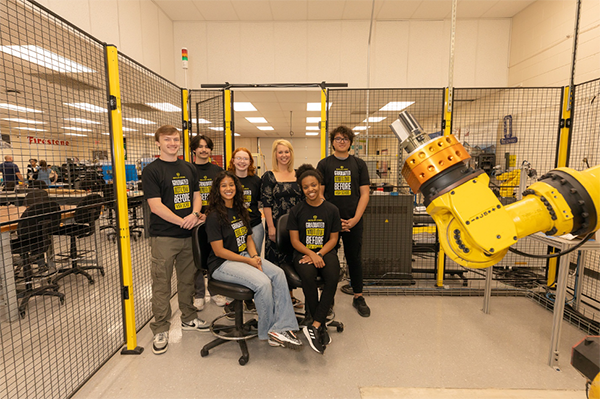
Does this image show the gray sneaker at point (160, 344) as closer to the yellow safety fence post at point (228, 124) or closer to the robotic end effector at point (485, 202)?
the yellow safety fence post at point (228, 124)

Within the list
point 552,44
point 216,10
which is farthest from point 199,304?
point 552,44

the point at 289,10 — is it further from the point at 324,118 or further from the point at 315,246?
the point at 315,246

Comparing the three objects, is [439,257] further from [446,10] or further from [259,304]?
[446,10]

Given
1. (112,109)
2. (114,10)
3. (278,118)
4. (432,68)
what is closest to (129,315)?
(112,109)

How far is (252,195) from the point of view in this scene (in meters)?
2.85

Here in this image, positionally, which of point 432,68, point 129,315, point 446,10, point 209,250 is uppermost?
point 446,10

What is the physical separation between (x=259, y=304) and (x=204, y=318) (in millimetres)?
997

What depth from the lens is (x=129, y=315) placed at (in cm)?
228

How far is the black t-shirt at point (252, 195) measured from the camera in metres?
2.83

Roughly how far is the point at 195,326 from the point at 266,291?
3.09ft

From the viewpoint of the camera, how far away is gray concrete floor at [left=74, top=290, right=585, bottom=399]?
1958 mm

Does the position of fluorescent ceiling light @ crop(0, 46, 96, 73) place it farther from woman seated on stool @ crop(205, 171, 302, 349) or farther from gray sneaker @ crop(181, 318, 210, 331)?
gray sneaker @ crop(181, 318, 210, 331)

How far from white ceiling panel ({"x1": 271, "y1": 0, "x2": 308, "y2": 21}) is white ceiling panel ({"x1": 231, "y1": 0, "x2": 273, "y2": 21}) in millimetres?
93

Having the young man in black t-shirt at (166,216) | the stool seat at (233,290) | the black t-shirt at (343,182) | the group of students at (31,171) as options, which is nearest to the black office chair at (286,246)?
the stool seat at (233,290)
